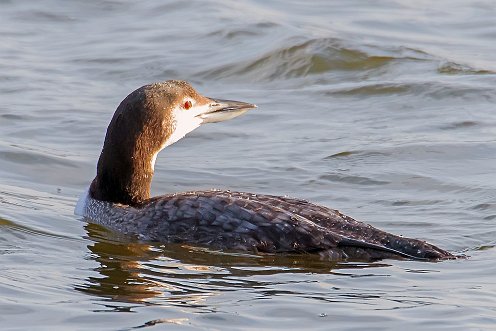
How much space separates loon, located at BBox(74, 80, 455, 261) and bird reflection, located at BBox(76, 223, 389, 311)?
0.08m

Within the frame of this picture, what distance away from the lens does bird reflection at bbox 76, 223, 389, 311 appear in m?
8.41

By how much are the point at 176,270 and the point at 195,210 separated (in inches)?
22.7

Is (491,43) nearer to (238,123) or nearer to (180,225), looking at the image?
(238,123)

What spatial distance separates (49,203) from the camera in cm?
1089

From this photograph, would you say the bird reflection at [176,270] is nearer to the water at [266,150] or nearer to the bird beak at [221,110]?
the water at [266,150]

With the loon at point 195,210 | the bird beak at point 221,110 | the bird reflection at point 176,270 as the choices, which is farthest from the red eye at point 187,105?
the bird reflection at point 176,270

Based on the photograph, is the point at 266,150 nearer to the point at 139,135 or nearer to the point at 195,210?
the point at 139,135

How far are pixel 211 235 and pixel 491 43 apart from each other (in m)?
7.52

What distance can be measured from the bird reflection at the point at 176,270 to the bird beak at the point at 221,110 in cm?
114

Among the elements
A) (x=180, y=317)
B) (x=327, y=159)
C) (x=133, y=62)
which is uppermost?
(x=133, y=62)

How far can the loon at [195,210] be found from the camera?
9.12m

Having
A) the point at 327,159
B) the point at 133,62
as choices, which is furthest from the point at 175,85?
the point at 133,62

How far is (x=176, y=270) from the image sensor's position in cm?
898

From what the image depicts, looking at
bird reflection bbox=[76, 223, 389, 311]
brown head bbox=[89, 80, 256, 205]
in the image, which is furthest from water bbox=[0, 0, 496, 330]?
brown head bbox=[89, 80, 256, 205]
